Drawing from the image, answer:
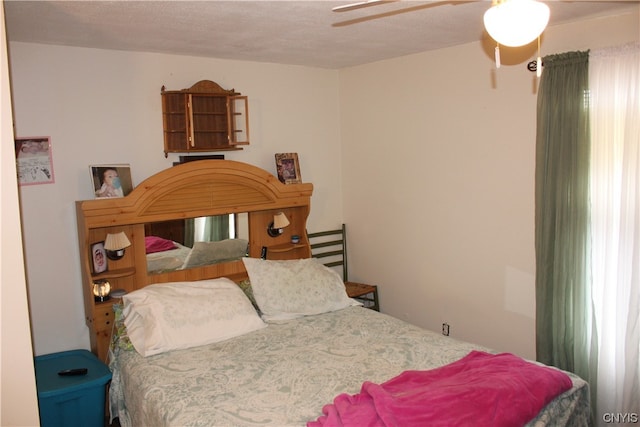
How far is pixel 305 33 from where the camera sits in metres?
3.07

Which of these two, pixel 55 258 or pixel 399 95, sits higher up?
pixel 399 95

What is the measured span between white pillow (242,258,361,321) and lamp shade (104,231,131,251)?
80cm

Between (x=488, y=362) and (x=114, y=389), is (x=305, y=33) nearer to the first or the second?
(x=488, y=362)

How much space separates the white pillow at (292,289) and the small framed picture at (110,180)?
3.11ft

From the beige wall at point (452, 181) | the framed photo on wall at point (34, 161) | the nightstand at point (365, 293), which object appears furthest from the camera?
the nightstand at point (365, 293)

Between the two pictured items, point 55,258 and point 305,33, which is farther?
point 55,258

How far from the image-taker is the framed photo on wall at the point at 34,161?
3.12m

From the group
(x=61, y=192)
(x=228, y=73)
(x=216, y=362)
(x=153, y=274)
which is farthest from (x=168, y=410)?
(x=228, y=73)

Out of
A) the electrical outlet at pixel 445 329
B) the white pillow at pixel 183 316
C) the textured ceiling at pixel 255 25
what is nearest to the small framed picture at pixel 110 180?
the white pillow at pixel 183 316

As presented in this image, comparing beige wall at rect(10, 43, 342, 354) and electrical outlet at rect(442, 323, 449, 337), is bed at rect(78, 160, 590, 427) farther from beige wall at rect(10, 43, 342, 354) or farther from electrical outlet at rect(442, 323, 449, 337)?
electrical outlet at rect(442, 323, 449, 337)

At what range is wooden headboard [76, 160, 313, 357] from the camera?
325 centimetres

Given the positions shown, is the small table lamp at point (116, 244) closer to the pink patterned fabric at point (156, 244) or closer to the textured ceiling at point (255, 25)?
the pink patterned fabric at point (156, 244)

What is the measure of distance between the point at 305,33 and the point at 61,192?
1.82 m

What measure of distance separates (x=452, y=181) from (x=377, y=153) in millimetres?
788
